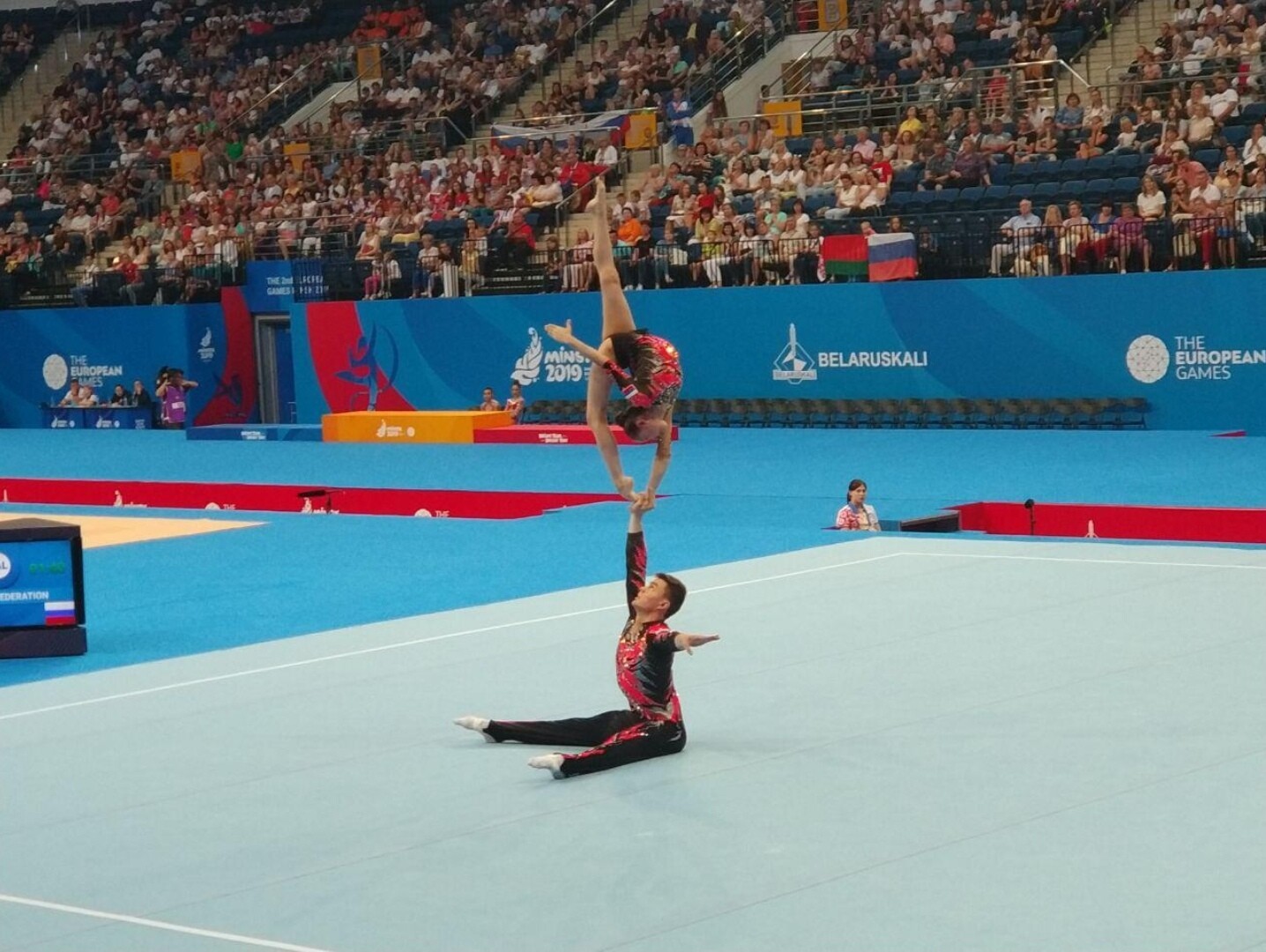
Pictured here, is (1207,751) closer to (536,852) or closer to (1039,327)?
(536,852)

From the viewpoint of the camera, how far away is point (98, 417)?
33.3 m

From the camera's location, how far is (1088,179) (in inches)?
899

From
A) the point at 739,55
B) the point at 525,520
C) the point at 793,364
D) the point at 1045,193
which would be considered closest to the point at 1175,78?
the point at 1045,193

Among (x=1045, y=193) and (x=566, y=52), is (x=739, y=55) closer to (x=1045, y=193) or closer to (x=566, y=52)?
(x=566, y=52)

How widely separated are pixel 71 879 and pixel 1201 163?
59.4 ft

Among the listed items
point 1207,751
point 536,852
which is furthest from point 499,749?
point 1207,751

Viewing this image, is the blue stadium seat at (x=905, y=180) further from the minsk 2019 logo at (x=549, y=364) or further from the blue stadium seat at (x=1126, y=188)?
the minsk 2019 logo at (x=549, y=364)

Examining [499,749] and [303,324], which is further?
Answer: [303,324]

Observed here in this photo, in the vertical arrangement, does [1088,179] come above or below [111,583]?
above

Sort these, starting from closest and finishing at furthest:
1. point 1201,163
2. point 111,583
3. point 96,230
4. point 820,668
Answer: point 820,668 → point 111,583 → point 1201,163 → point 96,230

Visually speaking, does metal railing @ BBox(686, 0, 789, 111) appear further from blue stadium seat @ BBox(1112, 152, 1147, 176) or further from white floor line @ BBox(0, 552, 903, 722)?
white floor line @ BBox(0, 552, 903, 722)

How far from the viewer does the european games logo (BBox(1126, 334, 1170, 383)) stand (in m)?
22.4

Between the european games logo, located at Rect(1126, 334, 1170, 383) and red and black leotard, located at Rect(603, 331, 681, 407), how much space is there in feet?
48.0

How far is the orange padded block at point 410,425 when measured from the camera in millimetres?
26969
